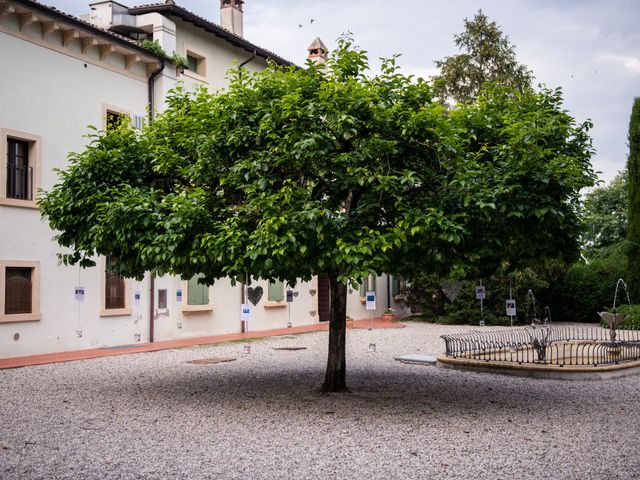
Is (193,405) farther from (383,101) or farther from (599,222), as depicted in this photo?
(599,222)

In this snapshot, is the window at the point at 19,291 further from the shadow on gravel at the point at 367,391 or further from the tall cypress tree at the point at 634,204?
the tall cypress tree at the point at 634,204

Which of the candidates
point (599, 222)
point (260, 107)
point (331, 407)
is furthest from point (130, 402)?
point (599, 222)

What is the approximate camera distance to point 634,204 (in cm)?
2520

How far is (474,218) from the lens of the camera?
8.32 m

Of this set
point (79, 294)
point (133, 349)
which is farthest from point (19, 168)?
point (133, 349)

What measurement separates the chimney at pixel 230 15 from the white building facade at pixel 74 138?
3.19 meters

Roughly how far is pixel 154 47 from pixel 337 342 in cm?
1217

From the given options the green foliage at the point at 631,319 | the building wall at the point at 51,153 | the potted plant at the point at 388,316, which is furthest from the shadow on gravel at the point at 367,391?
the potted plant at the point at 388,316

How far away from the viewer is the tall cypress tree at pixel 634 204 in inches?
982

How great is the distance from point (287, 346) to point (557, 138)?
36.5ft

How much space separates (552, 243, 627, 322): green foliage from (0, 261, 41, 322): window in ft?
70.8

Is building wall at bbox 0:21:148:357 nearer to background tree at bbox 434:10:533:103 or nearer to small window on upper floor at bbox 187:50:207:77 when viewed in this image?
small window on upper floor at bbox 187:50:207:77

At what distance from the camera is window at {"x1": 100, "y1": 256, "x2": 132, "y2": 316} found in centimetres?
1741

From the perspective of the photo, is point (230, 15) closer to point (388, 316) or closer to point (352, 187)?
point (388, 316)
